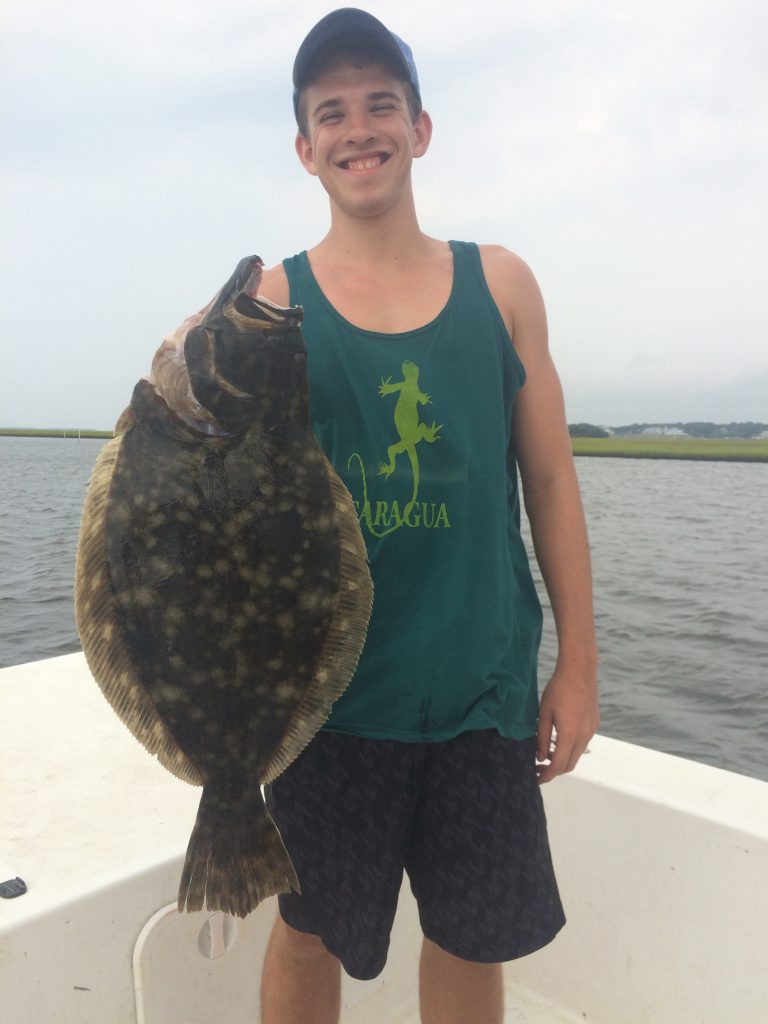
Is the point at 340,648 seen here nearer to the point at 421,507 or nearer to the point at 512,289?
the point at 421,507

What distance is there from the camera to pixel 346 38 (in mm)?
1959

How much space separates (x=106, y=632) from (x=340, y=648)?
0.44 metres

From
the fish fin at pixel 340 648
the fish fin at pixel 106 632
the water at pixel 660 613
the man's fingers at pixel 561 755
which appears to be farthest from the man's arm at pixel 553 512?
the water at pixel 660 613

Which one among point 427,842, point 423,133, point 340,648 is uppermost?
point 423,133

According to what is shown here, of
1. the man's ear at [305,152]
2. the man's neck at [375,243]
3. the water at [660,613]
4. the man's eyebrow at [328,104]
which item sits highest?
the man's eyebrow at [328,104]

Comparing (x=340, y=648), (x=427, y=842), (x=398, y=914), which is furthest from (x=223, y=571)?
(x=398, y=914)

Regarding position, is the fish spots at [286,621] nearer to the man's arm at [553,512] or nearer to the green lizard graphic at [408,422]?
the green lizard graphic at [408,422]

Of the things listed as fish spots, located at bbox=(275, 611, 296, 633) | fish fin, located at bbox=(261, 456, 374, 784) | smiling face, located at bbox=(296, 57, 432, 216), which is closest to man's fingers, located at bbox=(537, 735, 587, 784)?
fish fin, located at bbox=(261, 456, 374, 784)

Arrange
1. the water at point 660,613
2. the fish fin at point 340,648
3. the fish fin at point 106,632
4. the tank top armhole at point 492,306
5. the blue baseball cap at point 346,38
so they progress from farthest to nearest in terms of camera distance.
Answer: the water at point 660,613
the tank top armhole at point 492,306
the blue baseball cap at point 346,38
the fish fin at point 340,648
the fish fin at point 106,632

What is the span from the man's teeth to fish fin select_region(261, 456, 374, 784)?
0.82m

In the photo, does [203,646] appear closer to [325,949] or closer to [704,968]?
[325,949]

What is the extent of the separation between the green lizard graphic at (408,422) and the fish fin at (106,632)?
2.07 ft

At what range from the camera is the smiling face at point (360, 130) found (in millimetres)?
2002

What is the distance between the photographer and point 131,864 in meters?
2.26
